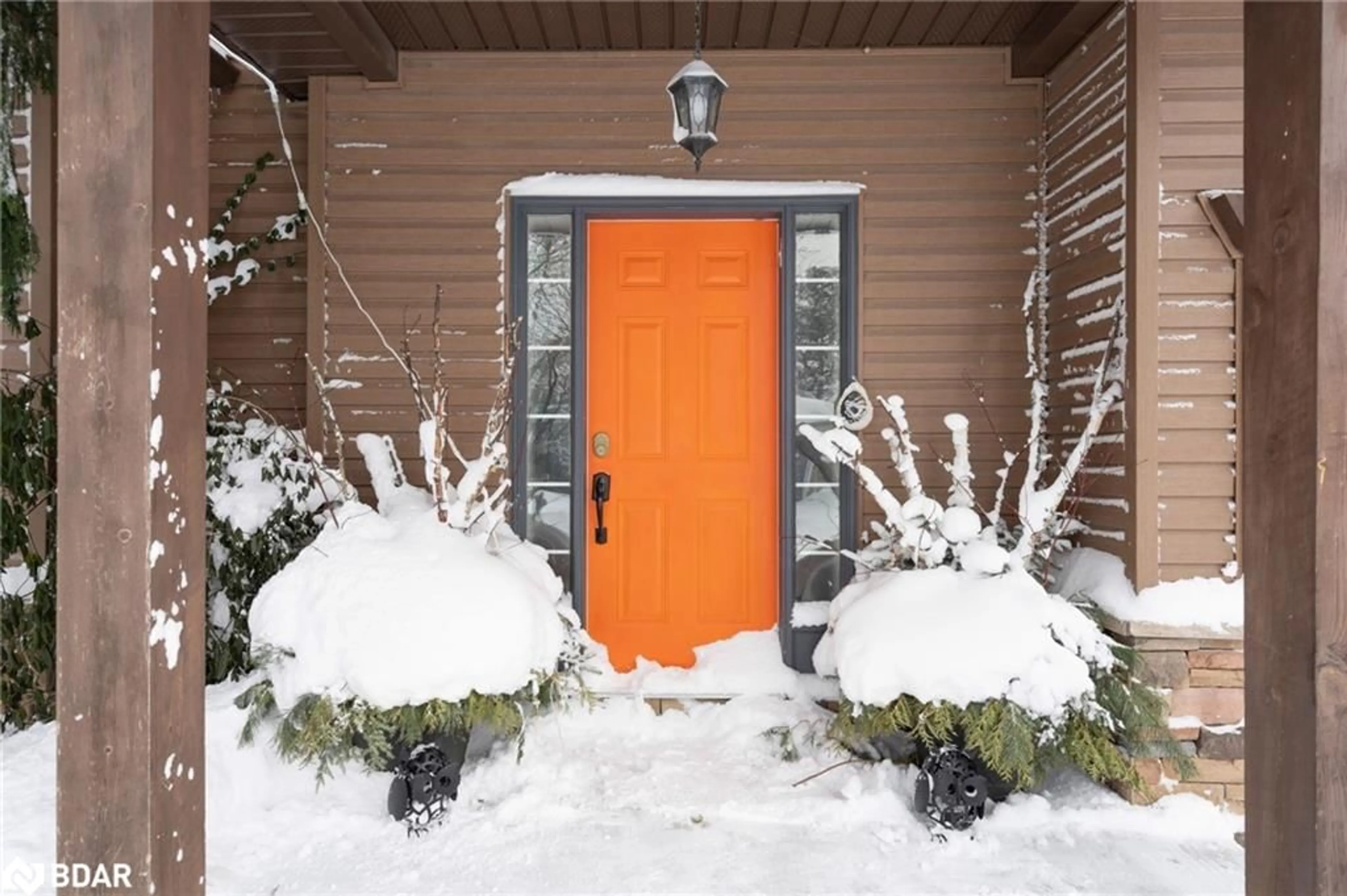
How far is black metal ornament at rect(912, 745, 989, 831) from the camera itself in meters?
2.50

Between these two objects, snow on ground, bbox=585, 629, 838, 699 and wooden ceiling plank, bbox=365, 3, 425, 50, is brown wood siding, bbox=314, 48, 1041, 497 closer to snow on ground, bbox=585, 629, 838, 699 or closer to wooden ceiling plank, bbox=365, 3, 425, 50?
wooden ceiling plank, bbox=365, 3, 425, 50

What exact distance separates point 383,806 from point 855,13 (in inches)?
127

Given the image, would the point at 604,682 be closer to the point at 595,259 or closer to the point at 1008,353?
the point at 595,259

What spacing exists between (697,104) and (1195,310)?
176 centimetres

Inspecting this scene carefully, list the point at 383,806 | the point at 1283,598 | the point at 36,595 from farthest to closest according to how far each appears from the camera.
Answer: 1. the point at 36,595
2. the point at 383,806
3. the point at 1283,598

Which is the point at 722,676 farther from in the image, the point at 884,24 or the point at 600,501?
the point at 884,24

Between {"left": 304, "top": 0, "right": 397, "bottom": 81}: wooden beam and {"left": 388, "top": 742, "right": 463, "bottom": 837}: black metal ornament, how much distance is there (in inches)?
97.4

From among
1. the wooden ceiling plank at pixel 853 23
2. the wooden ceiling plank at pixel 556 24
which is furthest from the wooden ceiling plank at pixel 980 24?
the wooden ceiling plank at pixel 556 24

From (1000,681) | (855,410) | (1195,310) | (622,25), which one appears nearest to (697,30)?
(622,25)

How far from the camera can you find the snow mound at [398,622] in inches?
96.6

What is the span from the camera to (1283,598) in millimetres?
1266

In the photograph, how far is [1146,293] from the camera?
2775mm

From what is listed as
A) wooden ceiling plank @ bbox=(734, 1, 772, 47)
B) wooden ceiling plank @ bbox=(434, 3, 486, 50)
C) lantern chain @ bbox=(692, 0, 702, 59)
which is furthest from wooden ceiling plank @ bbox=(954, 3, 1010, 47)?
wooden ceiling plank @ bbox=(434, 3, 486, 50)

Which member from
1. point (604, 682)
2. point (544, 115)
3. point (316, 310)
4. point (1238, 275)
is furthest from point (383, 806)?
point (1238, 275)
